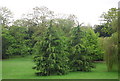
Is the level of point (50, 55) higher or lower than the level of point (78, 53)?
higher

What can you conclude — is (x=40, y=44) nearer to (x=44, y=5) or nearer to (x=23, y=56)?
(x=23, y=56)

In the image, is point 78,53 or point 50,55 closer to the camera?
point 50,55

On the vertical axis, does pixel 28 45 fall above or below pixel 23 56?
above

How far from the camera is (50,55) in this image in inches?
371

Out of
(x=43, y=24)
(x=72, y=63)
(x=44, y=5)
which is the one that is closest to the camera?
(x=72, y=63)

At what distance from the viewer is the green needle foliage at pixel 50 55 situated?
31.1 feet

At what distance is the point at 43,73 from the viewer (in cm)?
969

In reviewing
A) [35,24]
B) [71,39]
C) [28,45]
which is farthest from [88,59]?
[35,24]

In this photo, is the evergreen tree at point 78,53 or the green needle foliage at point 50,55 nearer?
the green needle foliage at point 50,55

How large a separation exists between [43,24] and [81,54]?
1939cm

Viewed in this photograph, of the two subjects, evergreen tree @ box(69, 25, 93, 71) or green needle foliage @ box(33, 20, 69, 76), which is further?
evergreen tree @ box(69, 25, 93, 71)

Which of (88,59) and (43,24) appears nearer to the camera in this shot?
(88,59)

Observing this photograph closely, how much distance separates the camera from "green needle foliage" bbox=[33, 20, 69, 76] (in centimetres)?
947

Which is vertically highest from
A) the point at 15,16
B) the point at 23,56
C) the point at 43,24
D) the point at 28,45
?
the point at 15,16
